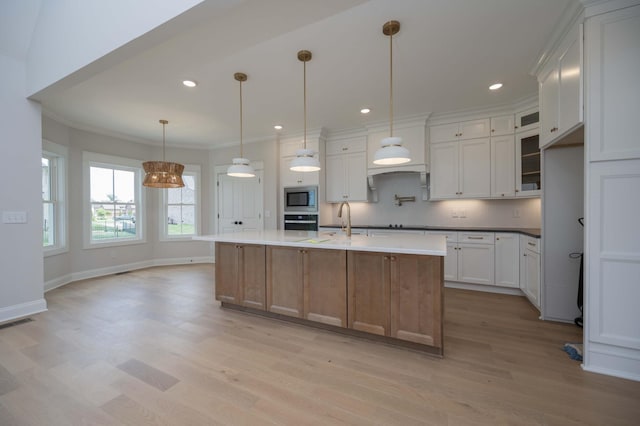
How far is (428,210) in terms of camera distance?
15.3 feet

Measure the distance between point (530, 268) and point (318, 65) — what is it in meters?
3.49

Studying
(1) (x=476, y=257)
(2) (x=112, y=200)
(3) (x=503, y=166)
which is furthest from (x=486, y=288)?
(2) (x=112, y=200)

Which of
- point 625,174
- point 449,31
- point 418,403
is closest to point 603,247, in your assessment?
point 625,174

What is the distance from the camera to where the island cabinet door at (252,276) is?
288cm

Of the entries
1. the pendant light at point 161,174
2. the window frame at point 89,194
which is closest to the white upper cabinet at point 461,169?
the pendant light at point 161,174

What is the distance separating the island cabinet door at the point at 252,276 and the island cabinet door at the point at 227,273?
3.0 inches

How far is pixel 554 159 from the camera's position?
276cm

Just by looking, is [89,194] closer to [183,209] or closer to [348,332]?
[183,209]

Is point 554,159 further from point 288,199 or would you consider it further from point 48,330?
point 48,330

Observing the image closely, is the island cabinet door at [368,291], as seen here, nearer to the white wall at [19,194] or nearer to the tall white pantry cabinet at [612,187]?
the tall white pantry cabinet at [612,187]

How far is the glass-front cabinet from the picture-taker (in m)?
3.59

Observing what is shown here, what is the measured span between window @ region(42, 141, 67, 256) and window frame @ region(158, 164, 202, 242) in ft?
5.17

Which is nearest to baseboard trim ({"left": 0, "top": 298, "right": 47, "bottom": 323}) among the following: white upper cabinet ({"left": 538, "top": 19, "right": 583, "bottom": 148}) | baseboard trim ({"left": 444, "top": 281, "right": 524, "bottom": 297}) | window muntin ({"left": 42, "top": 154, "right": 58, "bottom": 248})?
window muntin ({"left": 42, "top": 154, "right": 58, "bottom": 248})

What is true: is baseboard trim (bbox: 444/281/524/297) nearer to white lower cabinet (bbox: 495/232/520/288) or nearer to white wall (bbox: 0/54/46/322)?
white lower cabinet (bbox: 495/232/520/288)
